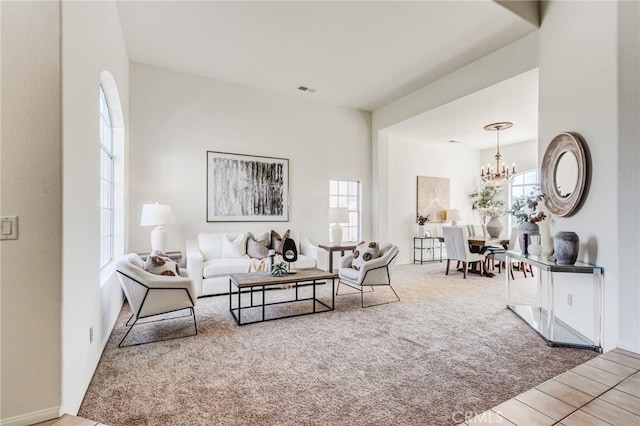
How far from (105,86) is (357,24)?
2.96 metres

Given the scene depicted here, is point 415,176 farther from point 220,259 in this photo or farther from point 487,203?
point 220,259

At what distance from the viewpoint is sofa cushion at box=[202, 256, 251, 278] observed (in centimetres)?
439

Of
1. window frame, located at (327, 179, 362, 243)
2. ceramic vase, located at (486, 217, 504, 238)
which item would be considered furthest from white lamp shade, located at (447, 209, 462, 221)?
window frame, located at (327, 179, 362, 243)

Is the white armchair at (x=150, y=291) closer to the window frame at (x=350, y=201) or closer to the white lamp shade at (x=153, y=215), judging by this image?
the white lamp shade at (x=153, y=215)

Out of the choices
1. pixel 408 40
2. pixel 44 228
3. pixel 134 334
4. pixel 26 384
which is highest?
pixel 408 40

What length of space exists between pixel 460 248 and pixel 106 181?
576cm

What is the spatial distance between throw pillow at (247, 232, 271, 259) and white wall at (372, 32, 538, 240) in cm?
267

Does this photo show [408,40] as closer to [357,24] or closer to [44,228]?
[357,24]

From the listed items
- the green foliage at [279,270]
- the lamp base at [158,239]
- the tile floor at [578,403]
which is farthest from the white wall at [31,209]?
the lamp base at [158,239]

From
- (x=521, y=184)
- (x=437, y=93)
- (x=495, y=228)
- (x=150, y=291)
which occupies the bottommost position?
(x=150, y=291)

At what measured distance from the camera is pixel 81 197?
81.0 inches

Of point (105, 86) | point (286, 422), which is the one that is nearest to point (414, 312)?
point (286, 422)

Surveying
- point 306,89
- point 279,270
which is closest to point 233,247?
point 279,270

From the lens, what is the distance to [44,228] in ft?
5.37
